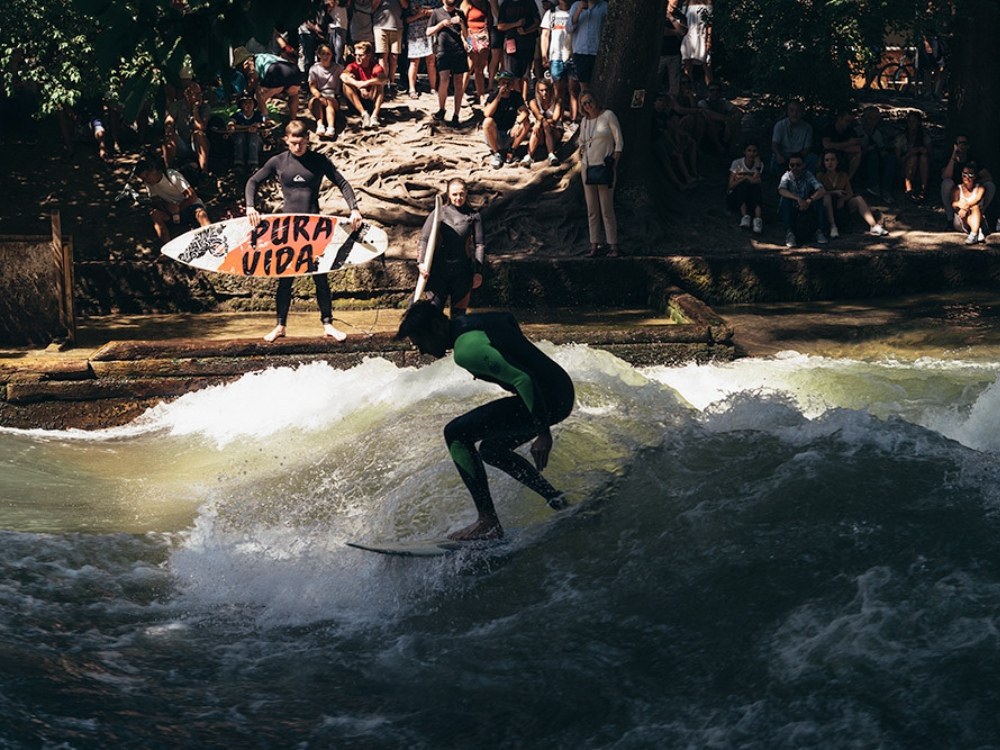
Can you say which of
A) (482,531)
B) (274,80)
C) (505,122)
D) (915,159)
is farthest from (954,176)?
(482,531)

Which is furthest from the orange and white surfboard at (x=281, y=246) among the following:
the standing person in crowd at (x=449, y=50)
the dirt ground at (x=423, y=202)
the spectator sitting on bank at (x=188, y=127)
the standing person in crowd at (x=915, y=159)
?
the standing person in crowd at (x=915, y=159)

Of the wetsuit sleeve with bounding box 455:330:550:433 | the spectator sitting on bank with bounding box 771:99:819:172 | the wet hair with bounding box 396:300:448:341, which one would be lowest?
the wetsuit sleeve with bounding box 455:330:550:433

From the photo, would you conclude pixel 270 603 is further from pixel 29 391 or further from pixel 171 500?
pixel 29 391

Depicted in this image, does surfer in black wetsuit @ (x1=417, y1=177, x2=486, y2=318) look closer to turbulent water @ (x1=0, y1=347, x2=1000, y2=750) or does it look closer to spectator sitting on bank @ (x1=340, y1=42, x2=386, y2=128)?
turbulent water @ (x1=0, y1=347, x2=1000, y2=750)

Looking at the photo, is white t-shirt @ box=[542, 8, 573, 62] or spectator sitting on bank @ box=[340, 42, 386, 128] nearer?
white t-shirt @ box=[542, 8, 573, 62]

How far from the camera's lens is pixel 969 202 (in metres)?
17.2

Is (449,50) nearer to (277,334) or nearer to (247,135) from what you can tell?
(247,135)

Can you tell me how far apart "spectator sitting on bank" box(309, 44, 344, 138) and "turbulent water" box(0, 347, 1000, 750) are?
28.6ft

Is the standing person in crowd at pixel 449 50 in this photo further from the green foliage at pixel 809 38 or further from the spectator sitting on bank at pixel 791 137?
the spectator sitting on bank at pixel 791 137

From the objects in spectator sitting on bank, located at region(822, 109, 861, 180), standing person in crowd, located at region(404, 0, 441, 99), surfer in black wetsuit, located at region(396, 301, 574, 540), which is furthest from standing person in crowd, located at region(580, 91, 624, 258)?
surfer in black wetsuit, located at region(396, 301, 574, 540)

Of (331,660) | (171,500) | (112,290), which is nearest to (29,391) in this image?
(171,500)

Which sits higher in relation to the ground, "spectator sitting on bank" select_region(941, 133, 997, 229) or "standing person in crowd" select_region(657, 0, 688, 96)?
"standing person in crowd" select_region(657, 0, 688, 96)

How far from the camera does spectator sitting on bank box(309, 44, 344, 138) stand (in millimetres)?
18891

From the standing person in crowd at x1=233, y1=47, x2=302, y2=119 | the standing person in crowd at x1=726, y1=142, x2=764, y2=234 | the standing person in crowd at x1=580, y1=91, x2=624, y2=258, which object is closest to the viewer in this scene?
the standing person in crowd at x1=580, y1=91, x2=624, y2=258
